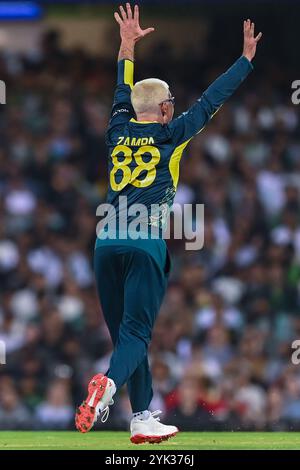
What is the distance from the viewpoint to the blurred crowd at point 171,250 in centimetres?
1321

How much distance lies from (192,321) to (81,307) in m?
1.31

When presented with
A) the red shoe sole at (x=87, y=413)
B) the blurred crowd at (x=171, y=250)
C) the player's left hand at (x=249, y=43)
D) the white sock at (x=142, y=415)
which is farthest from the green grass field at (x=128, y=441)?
the player's left hand at (x=249, y=43)

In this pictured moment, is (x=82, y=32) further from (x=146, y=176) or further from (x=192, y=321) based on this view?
(x=146, y=176)

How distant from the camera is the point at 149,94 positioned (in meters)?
7.77

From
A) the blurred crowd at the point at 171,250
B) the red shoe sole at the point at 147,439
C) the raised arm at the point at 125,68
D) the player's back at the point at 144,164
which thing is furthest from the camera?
the blurred crowd at the point at 171,250

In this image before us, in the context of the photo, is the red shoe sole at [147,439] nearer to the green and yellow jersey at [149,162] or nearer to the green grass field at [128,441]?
the green grass field at [128,441]

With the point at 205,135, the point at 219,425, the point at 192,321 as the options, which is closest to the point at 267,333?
the point at 192,321

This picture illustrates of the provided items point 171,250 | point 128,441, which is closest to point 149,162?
point 128,441

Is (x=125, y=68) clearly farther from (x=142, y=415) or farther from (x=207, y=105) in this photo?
(x=142, y=415)

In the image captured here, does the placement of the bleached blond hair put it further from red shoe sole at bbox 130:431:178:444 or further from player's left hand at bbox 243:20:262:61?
red shoe sole at bbox 130:431:178:444

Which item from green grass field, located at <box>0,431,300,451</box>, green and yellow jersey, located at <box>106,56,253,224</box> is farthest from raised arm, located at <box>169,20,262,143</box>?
green grass field, located at <box>0,431,300,451</box>

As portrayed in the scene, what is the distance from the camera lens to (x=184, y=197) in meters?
15.7

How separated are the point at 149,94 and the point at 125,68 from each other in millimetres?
377

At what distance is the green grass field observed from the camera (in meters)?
7.98
